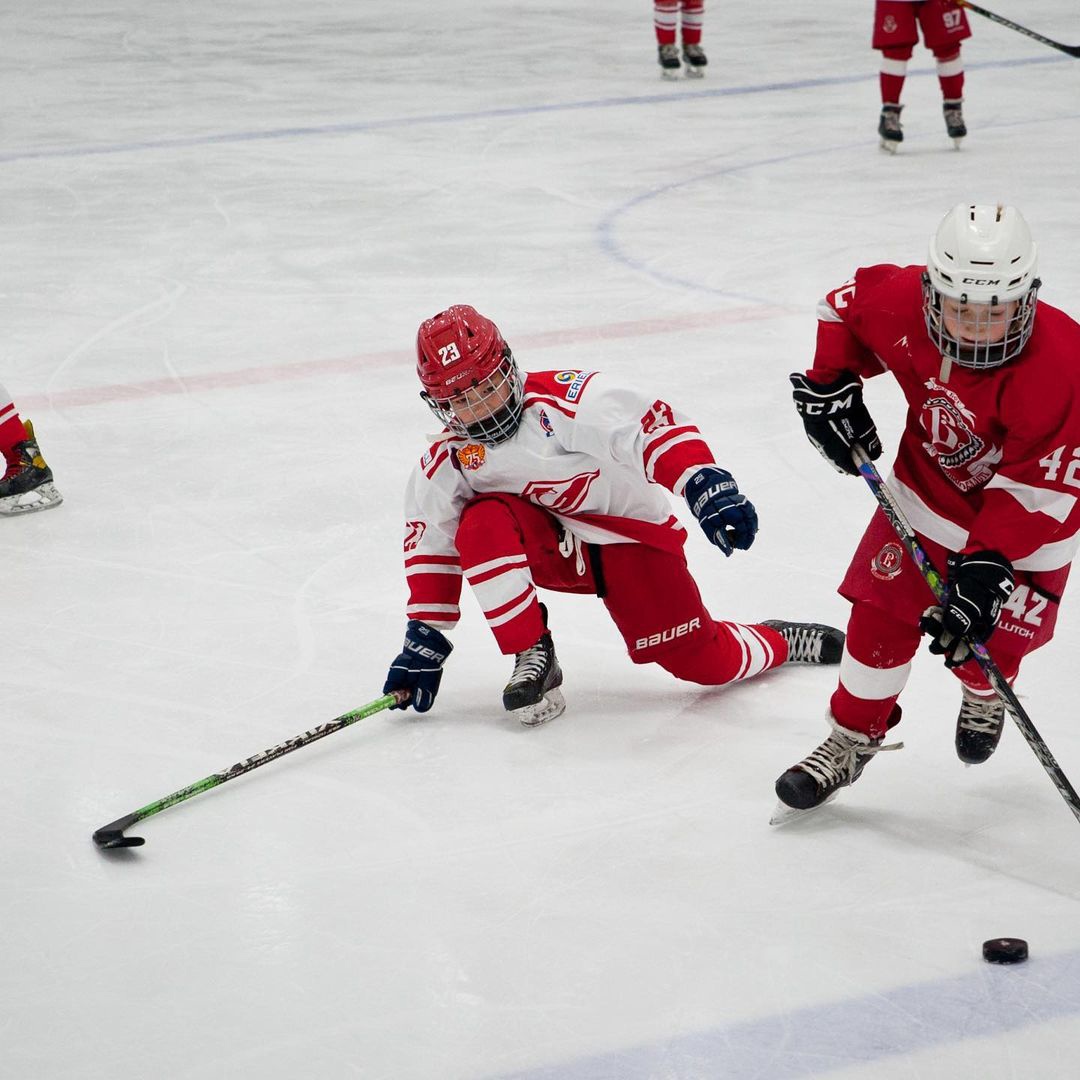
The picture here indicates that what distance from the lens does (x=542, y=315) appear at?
4.82 meters

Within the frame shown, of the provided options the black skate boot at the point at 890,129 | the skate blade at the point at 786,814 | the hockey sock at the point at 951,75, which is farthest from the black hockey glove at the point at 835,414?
the hockey sock at the point at 951,75

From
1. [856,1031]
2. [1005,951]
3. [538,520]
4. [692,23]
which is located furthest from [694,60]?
[856,1031]

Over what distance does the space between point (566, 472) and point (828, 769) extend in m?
0.64

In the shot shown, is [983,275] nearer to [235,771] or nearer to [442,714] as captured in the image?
[442,714]

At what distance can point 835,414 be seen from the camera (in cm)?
226

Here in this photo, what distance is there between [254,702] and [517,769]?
525mm

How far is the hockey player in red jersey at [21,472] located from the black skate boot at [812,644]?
1.75 metres

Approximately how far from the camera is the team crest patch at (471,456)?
254cm

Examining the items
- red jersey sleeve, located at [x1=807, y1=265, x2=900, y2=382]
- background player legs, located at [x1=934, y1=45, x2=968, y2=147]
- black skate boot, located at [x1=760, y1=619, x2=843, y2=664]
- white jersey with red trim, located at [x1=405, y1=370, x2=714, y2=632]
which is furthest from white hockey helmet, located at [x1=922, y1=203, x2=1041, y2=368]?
background player legs, located at [x1=934, y1=45, x2=968, y2=147]

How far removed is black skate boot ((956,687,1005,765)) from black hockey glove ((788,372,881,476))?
42 centimetres

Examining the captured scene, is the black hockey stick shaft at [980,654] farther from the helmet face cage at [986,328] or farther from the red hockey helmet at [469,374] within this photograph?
the red hockey helmet at [469,374]

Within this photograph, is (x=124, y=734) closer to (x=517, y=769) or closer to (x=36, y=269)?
(x=517, y=769)

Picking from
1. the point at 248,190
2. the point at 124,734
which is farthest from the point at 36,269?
the point at 124,734

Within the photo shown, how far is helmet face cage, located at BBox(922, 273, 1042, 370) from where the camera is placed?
1963 mm
